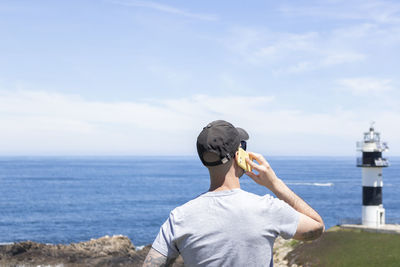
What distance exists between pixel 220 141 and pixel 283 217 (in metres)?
0.66

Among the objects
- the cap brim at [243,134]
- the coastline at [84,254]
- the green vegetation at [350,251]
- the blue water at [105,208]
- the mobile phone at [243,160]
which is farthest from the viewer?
the blue water at [105,208]

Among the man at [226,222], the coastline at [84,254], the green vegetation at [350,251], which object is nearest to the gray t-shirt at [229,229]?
the man at [226,222]

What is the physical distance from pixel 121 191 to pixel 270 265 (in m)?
117

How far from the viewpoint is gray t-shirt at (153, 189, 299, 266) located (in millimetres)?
3100

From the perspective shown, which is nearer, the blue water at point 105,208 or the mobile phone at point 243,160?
the mobile phone at point 243,160

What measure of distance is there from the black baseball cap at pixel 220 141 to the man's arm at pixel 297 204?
0.54 feet

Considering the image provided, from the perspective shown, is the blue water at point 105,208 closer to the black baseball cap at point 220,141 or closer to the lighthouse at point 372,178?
the lighthouse at point 372,178

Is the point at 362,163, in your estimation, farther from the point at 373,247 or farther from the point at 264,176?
the point at 264,176

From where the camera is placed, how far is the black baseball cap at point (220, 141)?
3.20 metres

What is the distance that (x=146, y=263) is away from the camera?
3.13 meters

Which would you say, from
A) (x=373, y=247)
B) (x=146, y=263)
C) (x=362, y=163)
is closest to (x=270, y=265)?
(x=146, y=263)

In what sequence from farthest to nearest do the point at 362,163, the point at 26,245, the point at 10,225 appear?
the point at 10,225 < the point at 362,163 < the point at 26,245

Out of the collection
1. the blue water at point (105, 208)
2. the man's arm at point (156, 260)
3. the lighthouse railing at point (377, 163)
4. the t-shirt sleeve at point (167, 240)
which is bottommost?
the blue water at point (105, 208)

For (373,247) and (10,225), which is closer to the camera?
(373,247)
